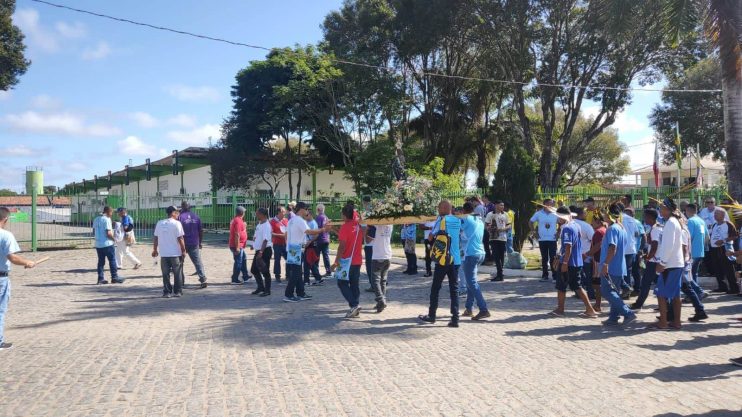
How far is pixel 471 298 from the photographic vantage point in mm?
9062

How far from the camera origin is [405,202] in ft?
30.6

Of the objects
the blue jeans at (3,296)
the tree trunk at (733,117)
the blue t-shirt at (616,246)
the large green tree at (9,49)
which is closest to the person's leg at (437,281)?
the blue t-shirt at (616,246)

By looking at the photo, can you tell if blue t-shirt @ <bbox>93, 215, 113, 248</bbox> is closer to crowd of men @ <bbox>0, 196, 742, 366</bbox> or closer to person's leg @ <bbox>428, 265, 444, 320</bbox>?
crowd of men @ <bbox>0, 196, 742, 366</bbox>

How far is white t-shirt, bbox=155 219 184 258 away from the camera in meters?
10.7

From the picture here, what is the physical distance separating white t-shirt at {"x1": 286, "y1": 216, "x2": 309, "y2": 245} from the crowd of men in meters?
0.02

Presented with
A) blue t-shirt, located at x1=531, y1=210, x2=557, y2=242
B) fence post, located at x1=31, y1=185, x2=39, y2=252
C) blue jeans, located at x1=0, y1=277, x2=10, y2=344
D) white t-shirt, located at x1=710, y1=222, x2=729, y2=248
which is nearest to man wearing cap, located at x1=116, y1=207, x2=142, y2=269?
fence post, located at x1=31, y1=185, x2=39, y2=252

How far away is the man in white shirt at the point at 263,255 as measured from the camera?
11289 mm

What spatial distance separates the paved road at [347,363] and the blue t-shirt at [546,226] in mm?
2419

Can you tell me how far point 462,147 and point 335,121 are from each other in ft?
28.4

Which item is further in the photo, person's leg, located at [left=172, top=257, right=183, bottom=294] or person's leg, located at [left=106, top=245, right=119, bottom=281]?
person's leg, located at [left=106, top=245, right=119, bottom=281]

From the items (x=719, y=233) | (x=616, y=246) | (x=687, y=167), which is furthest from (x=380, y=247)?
(x=687, y=167)

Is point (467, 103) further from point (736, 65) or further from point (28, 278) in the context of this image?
point (28, 278)

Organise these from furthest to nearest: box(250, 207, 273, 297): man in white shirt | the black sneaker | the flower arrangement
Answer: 1. box(250, 207, 273, 297): man in white shirt
2. the flower arrangement
3. the black sneaker

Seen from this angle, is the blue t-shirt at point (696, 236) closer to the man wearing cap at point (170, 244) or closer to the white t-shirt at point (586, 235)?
the white t-shirt at point (586, 235)
